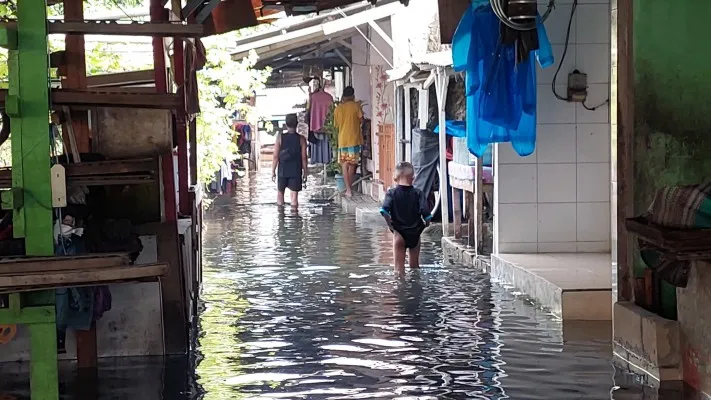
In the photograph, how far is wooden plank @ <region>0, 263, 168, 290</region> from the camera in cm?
492

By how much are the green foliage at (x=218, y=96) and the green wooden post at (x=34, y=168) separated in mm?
10327

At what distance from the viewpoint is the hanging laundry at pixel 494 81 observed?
9.98 meters

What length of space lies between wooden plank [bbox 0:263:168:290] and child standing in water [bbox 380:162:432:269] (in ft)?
22.4

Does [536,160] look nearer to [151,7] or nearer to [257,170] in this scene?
[151,7]

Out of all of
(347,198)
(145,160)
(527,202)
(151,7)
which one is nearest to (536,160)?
(527,202)

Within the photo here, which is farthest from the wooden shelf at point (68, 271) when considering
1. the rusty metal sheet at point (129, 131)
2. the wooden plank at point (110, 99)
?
the rusty metal sheet at point (129, 131)

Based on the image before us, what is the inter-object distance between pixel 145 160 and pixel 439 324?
10.8 ft

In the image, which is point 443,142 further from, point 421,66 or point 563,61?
point 563,61

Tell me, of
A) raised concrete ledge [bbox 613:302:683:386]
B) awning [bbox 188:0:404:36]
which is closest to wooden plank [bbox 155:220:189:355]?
awning [bbox 188:0:404:36]

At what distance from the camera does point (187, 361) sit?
780cm

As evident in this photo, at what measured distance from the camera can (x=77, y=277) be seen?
499cm

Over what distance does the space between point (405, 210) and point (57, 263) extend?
7095 millimetres

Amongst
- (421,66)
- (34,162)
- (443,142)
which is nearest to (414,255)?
(443,142)

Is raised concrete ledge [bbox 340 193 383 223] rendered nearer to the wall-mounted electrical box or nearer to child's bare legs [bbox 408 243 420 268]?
child's bare legs [bbox 408 243 420 268]
